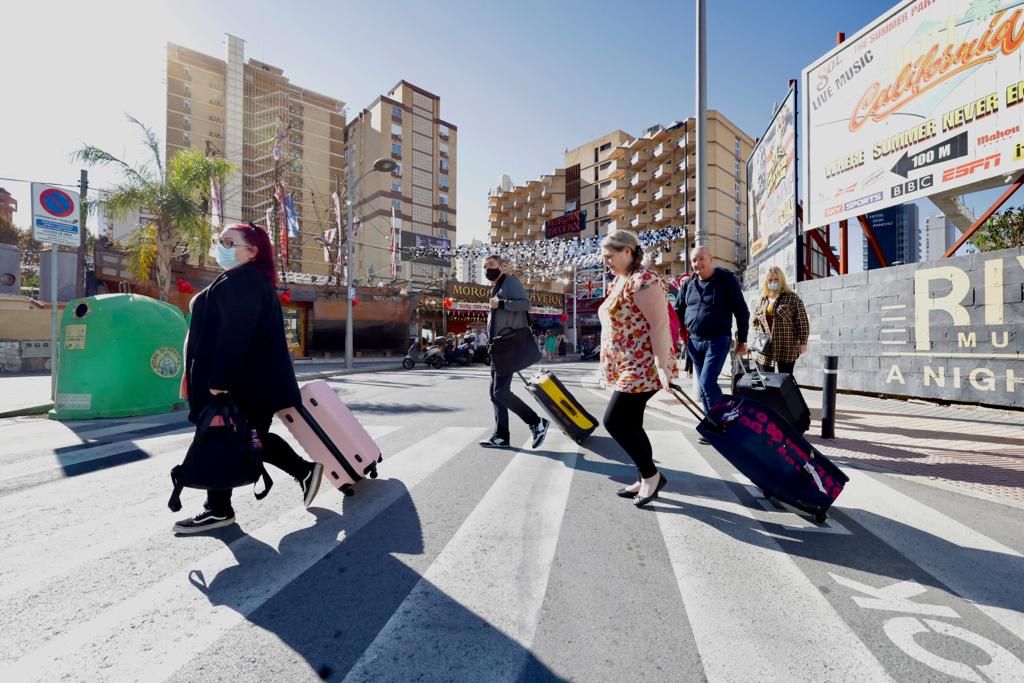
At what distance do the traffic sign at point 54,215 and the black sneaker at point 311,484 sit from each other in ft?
27.4

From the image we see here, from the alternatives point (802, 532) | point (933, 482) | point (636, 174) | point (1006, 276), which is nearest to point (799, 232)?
point (1006, 276)

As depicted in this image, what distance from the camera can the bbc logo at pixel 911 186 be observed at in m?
7.91

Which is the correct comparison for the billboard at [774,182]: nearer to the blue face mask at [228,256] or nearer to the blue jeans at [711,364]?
the blue jeans at [711,364]

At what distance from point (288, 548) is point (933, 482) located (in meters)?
4.25

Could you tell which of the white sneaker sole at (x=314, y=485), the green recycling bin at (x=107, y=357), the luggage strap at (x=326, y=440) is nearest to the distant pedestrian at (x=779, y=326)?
the luggage strap at (x=326, y=440)

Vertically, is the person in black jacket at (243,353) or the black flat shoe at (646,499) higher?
the person in black jacket at (243,353)

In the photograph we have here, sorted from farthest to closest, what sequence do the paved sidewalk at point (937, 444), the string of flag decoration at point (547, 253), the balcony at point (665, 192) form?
the balcony at point (665, 192) → the string of flag decoration at point (547, 253) → the paved sidewalk at point (937, 444)

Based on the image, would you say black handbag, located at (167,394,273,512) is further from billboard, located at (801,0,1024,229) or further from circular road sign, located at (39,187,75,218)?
billboard, located at (801,0,1024,229)

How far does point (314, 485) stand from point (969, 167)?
982 centimetres

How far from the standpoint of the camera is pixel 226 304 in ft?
8.21

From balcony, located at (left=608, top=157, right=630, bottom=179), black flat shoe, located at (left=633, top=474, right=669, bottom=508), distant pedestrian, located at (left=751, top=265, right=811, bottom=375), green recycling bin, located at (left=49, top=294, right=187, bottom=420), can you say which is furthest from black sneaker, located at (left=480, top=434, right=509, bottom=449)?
balcony, located at (left=608, top=157, right=630, bottom=179)

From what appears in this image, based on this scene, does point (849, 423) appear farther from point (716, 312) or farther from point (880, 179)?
point (880, 179)

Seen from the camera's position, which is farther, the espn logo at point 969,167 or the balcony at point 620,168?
the balcony at point 620,168

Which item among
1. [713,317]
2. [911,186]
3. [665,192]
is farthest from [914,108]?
[665,192]
